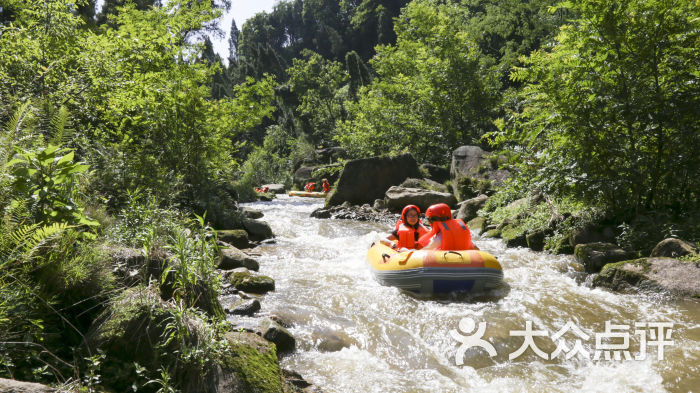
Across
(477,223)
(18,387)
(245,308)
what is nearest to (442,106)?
(477,223)

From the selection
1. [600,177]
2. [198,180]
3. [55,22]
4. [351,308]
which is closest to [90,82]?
[55,22]

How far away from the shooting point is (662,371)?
4023mm

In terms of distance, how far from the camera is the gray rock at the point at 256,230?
1112cm

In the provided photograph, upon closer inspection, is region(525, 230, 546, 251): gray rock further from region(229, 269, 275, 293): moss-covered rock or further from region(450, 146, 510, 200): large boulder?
region(229, 269, 275, 293): moss-covered rock

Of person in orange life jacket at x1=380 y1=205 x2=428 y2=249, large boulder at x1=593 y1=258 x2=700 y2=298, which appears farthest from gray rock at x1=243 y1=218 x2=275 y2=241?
large boulder at x1=593 y1=258 x2=700 y2=298

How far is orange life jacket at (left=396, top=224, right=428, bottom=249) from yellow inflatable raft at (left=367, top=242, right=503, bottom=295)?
138 cm

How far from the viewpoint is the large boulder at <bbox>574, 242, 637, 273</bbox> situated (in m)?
7.16

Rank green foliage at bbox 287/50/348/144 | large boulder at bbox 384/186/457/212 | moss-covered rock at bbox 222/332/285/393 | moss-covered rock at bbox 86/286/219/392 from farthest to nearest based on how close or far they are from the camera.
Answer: green foliage at bbox 287/50/348/144 → large boulder at bbox 384/186/457/212 → moss-covered rock at bbox 222/332/285/393 → moss-covered rock at bbox 86/286/219/392

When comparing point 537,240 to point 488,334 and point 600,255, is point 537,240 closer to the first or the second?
point 600,255

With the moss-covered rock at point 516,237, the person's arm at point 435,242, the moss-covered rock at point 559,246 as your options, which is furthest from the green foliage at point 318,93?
the person's arm at point 435,242

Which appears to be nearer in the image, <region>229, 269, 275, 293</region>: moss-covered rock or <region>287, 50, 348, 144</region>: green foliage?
<region>229, 269, 275, 293</region>: moss-covered rock

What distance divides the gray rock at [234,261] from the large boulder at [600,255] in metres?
6.03

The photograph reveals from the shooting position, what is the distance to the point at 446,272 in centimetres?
649

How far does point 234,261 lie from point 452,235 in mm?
3987
